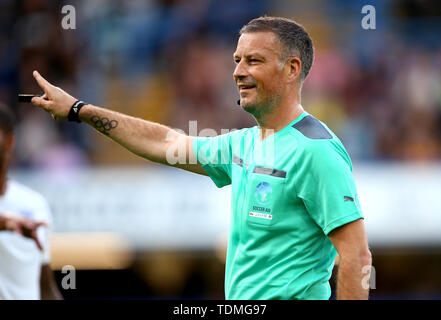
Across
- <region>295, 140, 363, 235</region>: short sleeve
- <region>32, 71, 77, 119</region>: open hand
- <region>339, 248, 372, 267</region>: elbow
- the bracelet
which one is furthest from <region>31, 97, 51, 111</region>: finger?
<region>339, 248, 372, 267</region>: elbow

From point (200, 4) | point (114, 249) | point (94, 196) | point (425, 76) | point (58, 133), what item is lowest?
point (114, 249)

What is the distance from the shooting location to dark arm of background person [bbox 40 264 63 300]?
19.3ft

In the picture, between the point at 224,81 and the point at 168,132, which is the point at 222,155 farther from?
the point at 224,81

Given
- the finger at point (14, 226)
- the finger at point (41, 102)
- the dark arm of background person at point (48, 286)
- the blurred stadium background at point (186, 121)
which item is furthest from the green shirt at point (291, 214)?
the blurred stadium background at point (186, 121)

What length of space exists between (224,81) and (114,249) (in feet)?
10.8

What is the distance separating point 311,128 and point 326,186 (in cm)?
38

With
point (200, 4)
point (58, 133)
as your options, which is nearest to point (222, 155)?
point (58, 133)

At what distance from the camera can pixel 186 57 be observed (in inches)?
494

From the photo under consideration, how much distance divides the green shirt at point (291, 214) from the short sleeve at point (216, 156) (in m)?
0.32

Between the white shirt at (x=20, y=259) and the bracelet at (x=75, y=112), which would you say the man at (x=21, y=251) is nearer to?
the white shirt at (x=20, y=259)

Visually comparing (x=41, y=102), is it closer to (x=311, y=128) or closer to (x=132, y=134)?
(x=132, y=134)

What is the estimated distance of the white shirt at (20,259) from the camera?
19.4 feet

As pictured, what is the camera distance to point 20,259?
601 cm

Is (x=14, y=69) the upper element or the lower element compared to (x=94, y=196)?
upper
